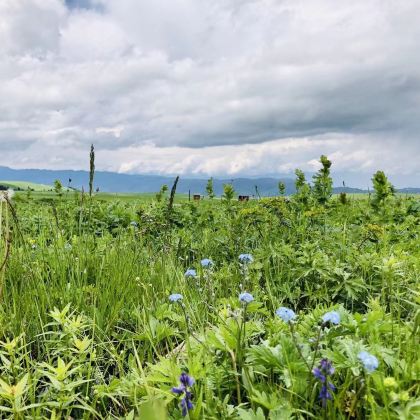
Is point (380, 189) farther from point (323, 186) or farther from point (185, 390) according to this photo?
point (185, 390)

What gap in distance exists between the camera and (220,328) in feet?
7.98

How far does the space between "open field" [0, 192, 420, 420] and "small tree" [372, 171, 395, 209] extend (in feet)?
4.61

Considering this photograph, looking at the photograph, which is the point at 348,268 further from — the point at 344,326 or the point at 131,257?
the point at 131,257

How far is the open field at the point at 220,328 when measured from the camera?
2014mm

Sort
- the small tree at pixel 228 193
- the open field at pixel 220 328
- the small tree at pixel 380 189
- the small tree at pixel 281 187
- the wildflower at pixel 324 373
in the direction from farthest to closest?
the small tree at pixel 281 187 → the small tree at pixel 228 193 → the small tree at pixel 380 189 → the open field at pixel 220 328 → the wildflower at pixel 324 373

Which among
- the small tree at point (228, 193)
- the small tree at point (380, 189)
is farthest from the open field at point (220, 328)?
the small tree at point (228, 193)

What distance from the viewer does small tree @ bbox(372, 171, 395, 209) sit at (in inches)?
324

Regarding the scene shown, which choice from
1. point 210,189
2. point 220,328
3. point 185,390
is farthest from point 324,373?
point 210,189

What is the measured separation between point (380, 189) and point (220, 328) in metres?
6.77

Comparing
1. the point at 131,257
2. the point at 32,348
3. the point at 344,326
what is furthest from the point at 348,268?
the point at 32,348

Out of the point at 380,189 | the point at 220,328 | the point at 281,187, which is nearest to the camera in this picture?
the point at 220,328

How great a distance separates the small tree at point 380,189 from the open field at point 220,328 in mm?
1405

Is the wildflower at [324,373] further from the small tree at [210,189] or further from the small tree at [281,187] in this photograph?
the small tree at [210,189]

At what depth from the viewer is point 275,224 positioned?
6.49 m
